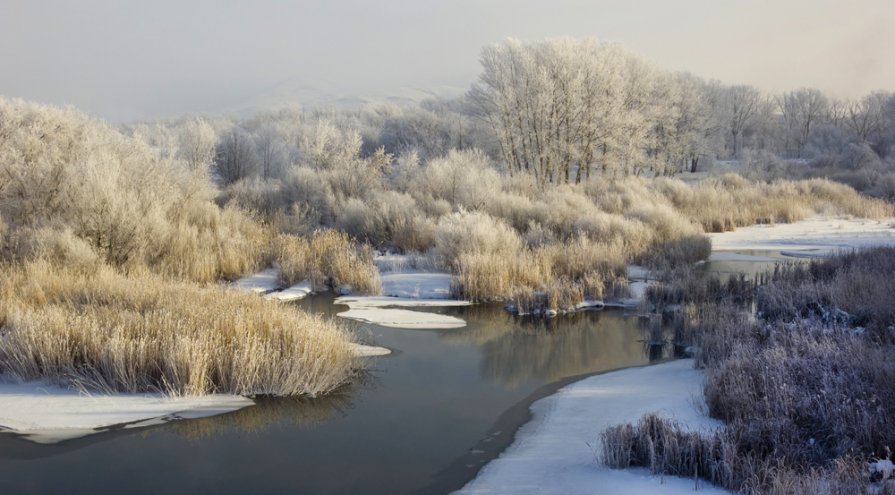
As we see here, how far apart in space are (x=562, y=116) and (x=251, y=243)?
17555 mm

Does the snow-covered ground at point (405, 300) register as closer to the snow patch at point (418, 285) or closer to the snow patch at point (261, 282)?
the snow patch at point (418, 285)

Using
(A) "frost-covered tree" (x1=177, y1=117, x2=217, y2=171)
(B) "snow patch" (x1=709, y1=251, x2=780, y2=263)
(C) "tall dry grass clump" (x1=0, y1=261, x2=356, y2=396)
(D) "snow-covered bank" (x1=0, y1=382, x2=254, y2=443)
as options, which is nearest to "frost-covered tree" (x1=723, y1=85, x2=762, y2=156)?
(A) "frost-covered tree" (x1=177, y1=117, x2=217, y2=171)

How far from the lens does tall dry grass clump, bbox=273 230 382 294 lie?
1238 centimetres

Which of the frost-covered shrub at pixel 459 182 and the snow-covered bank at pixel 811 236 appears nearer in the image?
the snow-covered bank at pixel 811 236

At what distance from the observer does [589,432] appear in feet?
18.9

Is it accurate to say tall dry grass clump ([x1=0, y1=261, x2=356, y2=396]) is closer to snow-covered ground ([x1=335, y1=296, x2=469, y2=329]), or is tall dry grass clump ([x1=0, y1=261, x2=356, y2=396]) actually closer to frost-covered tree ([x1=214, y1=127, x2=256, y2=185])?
snow-covered ground ([x1=335, y1=296, x2=469, y2=329])

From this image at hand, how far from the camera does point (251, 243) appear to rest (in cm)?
1461

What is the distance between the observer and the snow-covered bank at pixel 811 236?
54.6ft

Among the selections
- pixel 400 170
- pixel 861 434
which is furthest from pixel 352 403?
pixel 400 170

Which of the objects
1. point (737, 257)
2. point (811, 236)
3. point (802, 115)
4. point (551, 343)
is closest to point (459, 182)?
point (737, 257)

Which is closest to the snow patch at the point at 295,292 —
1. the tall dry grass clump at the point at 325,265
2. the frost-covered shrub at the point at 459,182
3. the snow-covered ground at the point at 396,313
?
the tall dry grass clump at the point at 325,265

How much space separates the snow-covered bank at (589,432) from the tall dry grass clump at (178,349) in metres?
2.37

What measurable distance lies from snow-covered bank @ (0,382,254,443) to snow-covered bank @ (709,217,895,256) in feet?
46.4

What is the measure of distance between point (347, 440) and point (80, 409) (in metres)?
2.54
